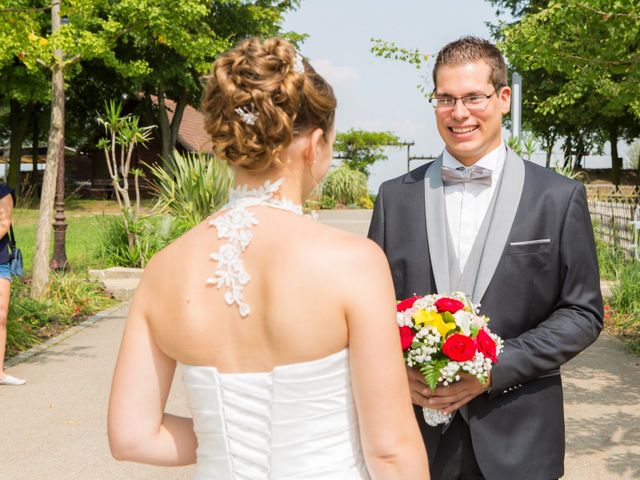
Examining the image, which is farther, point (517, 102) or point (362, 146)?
point (362, 146)

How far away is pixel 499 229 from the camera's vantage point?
115 inches

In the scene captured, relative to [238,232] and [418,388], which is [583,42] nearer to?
[418,388]

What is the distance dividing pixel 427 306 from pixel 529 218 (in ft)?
1.69

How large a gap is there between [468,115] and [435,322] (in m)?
0.83

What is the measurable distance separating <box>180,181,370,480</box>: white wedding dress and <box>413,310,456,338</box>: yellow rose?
682mm

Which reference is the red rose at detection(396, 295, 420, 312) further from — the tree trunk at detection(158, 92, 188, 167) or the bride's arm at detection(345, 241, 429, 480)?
the tree trunk at detection(158, 92, 188, 167)

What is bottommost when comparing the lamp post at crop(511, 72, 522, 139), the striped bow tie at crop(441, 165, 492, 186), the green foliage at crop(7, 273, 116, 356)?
the green foliage at crop(7, 273, 116, 356)

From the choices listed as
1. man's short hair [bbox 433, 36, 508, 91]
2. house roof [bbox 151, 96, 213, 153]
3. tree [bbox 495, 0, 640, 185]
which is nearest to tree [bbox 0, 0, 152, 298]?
tree [bbox 495, 0, 640, 185]

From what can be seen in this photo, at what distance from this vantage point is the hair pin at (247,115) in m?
1.97

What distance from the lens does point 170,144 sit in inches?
1585

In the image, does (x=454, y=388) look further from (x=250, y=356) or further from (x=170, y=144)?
(x=170, y=144)

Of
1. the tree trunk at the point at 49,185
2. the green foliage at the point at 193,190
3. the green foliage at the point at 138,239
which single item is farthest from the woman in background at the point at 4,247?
the green foliage at the point at 193,190

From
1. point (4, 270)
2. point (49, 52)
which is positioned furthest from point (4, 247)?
point (49, 52)

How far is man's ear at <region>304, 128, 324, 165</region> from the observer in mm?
2043
